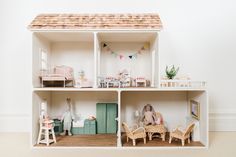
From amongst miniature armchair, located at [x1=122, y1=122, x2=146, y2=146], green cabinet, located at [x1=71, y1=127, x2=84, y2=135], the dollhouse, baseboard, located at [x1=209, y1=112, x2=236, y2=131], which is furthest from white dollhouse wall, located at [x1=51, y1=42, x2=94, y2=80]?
baseboard, located at [x1=209, y1=112, x2=236, y2=131]

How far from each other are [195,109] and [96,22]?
138 centimetres

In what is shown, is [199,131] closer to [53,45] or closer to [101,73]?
[101,73]

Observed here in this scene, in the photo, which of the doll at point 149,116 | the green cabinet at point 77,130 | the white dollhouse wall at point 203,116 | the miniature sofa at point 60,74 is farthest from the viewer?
the green cabinet at point 77,130

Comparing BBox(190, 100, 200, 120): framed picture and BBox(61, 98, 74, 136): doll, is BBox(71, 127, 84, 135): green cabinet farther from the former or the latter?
BBox(190, 100, 200, 120): framed picture

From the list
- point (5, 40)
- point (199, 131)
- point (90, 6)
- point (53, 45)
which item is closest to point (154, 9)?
point (90, 6)

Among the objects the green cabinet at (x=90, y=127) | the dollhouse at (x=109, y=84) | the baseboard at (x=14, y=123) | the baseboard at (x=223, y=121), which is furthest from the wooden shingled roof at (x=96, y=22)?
the baseboard at (x=223, y=121)

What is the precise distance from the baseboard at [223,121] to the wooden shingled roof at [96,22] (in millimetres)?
1413

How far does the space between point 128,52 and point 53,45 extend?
3.02ft

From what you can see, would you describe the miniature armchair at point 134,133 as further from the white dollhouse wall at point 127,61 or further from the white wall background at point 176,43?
the white wall background at point 176,43

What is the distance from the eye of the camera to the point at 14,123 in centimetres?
294

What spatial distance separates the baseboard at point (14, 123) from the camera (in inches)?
115

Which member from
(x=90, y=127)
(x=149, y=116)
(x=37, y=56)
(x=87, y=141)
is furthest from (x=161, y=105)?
(x=37, y=56)

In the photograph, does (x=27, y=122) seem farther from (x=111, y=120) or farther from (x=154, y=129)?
(x=154, y=129)

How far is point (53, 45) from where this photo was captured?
2953 mm
